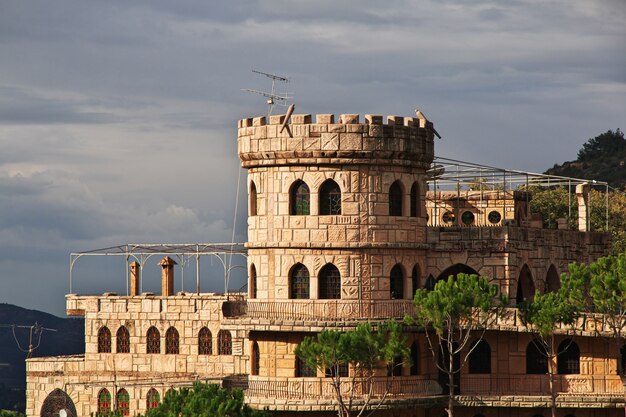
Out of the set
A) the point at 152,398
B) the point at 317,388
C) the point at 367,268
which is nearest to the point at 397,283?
the point at 367,268

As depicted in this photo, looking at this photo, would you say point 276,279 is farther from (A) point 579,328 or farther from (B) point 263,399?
(A) point 579,328

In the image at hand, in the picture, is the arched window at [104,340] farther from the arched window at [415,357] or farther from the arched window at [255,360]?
the arched window at [415,357]

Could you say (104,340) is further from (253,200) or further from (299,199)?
(299,199)

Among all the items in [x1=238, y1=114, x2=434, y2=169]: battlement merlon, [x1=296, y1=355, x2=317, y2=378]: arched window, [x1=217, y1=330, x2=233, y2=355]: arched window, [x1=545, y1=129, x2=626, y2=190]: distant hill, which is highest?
[x1=545, y1=129, x2=626, y2=190]: distant hill

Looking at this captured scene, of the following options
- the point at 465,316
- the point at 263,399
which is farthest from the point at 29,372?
the point at 465,316

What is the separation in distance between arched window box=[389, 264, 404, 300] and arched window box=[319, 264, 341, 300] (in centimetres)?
228

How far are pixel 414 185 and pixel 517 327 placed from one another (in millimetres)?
7074

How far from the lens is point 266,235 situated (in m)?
65.1

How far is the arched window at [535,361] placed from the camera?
67375 millimetres

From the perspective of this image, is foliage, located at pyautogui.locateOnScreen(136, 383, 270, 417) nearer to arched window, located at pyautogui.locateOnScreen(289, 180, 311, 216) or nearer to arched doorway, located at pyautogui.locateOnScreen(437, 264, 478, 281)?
arched window, located at pyautogui.locateOnScreen(289, 180, 311, 216)

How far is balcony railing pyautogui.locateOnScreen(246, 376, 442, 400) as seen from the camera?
210 feet

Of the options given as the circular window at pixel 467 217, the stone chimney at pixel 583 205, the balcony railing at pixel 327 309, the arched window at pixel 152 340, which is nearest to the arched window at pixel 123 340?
the arched window at pixel 152 340

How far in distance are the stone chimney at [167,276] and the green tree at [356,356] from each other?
69.9 feet

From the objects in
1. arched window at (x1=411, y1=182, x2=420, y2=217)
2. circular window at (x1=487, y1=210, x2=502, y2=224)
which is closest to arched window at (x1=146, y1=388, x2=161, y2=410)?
arched window at (x1=411, y1=182, x2=420, y2=217)
